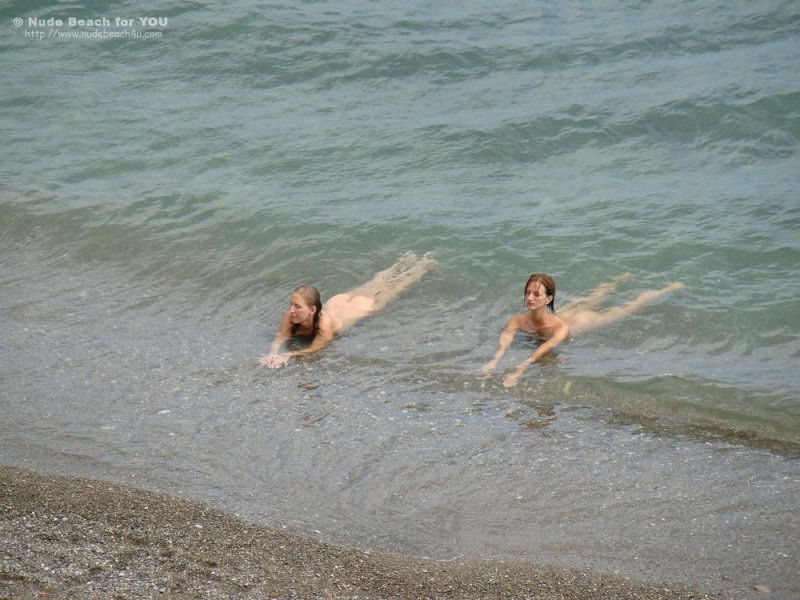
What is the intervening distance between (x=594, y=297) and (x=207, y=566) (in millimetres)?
6530

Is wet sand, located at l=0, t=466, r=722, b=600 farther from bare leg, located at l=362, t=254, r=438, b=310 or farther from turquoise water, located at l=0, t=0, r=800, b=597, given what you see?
bare leg, located at l=362, t=254, r=438, b=310

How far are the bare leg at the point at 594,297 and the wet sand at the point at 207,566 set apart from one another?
17.0ft

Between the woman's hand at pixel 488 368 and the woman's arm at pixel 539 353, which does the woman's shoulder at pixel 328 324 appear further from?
the woman's arm at pixel 539 353

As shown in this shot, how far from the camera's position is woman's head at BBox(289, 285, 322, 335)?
972 cm

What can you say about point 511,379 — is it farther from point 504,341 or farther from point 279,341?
point 279,341

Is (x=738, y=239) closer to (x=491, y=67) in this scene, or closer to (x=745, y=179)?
(x=745, y=179)

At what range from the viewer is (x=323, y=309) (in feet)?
34.4

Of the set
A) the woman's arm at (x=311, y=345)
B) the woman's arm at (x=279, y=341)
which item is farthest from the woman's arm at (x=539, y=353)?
the woman's arm at (x=279, y=341)

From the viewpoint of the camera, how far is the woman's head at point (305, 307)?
972 cm

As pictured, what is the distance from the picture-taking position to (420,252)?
12047 millimetres

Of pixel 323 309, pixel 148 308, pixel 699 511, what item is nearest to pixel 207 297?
pixel 148 308

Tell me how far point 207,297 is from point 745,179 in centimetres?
790

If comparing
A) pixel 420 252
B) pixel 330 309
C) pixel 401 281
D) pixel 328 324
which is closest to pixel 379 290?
pixel 401 281

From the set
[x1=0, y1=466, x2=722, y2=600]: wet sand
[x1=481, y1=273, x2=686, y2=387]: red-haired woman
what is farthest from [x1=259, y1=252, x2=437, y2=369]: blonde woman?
[x1=0, y1=466, x2=722, y2=600]: wet sand
